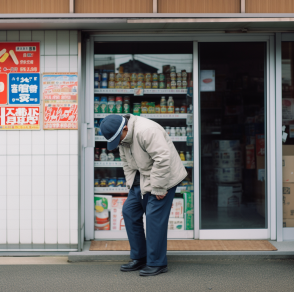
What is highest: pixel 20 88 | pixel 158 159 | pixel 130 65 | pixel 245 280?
pixel 130 65

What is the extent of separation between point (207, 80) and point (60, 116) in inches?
87.1

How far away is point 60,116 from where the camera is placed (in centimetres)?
492

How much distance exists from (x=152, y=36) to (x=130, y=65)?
0.55 metres

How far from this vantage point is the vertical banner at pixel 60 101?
16.1 feet

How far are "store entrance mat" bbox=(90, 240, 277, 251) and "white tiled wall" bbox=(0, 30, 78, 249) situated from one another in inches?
19.5

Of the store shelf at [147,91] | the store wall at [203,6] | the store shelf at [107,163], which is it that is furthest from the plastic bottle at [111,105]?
the store wall at [203,6]

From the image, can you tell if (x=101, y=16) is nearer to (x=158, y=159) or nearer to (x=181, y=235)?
(x=158, y=159)

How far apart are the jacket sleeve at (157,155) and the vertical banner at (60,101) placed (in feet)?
4.63

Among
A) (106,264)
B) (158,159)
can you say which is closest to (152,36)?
(158,159)

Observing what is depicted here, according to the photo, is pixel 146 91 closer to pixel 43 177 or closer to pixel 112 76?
pixel 112 76

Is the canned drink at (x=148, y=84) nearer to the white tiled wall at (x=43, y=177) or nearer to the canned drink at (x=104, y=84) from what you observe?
the canned drink at (x=104, y=84)

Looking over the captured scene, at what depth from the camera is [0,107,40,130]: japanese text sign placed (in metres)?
4.92

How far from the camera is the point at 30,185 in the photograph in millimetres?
4941

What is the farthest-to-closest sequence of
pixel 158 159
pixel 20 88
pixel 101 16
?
pixel 20 88, pixel 101 16, pixel 158 159
